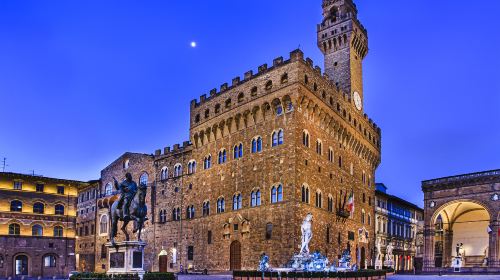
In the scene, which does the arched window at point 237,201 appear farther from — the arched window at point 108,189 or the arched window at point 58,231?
the arched window at point 58,231

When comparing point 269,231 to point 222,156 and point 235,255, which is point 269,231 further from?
point 222,156

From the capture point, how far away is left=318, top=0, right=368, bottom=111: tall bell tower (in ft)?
181

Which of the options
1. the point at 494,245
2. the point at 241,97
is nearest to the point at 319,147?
the point at 241,97

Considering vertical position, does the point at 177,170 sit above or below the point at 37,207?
above

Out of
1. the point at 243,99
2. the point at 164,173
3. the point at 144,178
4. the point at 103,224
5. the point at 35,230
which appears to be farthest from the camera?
the point at 103,224

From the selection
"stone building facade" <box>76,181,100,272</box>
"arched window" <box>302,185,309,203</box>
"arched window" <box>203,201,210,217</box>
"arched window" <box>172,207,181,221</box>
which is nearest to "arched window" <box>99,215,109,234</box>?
"stone building facade" <box>76,181,100,272</box>

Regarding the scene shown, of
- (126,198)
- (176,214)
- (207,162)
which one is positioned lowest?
(176,214)

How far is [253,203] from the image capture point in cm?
4469

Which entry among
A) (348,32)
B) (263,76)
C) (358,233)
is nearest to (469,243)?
(358,233)

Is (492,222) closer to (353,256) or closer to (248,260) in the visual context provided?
(353,256)

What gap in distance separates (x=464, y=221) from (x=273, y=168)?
3166 centimetres

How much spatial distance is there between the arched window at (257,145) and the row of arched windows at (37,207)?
29441mm

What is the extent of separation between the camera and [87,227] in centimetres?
7056

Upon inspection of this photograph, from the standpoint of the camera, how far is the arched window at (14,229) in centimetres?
5766
